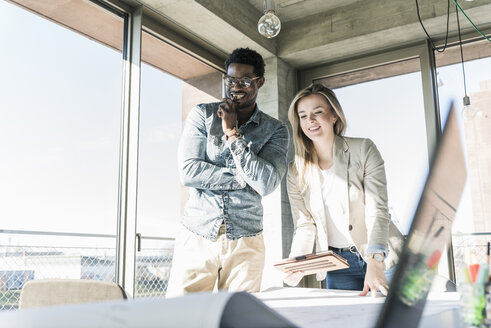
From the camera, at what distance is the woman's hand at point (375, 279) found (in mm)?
1341

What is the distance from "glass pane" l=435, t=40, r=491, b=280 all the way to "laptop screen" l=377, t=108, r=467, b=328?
342 cm

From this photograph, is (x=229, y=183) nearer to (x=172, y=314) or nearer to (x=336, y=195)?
(x=336, y=195)

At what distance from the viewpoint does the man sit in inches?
64.8

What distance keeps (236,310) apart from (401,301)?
12cm

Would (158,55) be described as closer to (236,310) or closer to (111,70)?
(111,70)

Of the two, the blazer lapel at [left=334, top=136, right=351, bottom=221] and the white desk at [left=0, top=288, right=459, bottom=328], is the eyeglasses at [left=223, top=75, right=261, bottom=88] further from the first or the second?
the white desk at [left=0, top=288, right=459, bottom=328]

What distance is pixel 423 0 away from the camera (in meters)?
3.78

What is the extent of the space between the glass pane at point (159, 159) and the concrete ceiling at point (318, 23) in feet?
1.17

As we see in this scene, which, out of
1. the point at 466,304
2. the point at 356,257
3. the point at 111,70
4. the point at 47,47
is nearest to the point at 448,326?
the point at 466,304

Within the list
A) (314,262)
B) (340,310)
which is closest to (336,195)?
(314,262)

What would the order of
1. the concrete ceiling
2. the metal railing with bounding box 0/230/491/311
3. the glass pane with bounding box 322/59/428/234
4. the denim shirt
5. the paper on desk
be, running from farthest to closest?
the glass pane with bounding box 322/59/428/234
the concrete ceiling
the metal railing with bounding box 0/230/491/311
the denim shirt
the paper on desk

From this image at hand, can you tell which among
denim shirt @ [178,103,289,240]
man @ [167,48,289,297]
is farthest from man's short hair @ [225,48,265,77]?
denim shirt @ [178,103,289,240]

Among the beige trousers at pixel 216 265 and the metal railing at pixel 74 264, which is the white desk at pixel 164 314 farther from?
→ the metal railing at pixel 74 264

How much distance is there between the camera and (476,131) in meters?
3.76
